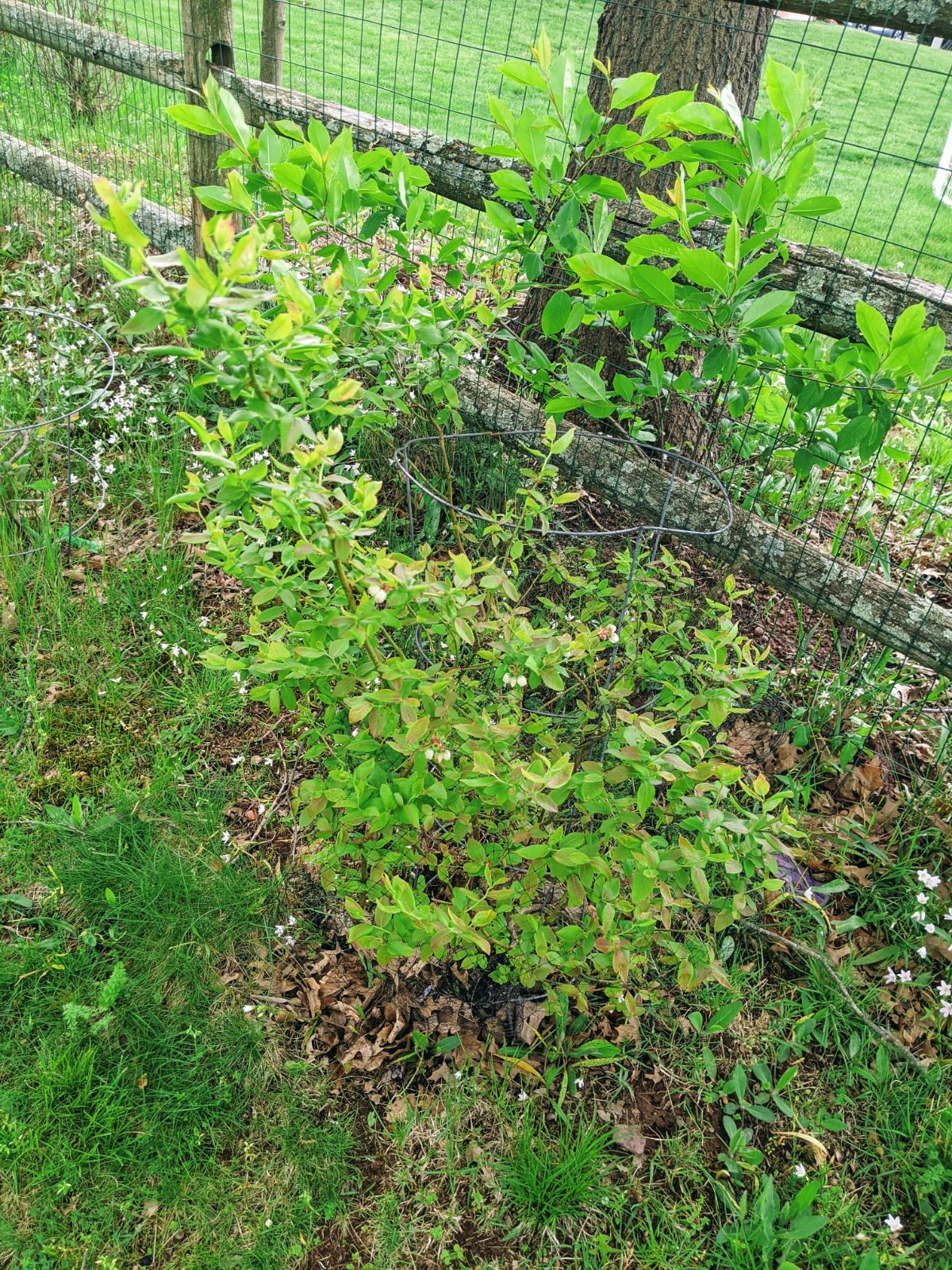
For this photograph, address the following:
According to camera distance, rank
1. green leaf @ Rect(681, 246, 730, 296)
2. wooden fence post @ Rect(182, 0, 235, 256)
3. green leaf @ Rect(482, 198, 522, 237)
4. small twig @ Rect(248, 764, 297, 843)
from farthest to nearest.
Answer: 1. wooden fence post @ Rect(182, 0, 235, 256)
2. small twig @ Rect(248, 764, 297, 843)
3. green leaf @ Rect(482, 198, 522, 237)
4. green leaf @ Rect(681, 246, 730, 296)

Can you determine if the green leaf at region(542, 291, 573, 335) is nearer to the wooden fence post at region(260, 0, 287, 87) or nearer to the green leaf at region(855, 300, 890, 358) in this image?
the green leaf at region(855, 300, 890, 358)

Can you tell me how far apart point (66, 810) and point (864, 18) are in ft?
10.3

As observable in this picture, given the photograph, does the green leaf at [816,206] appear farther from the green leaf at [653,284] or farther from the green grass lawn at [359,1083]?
the green grass lawn at [359,1083]

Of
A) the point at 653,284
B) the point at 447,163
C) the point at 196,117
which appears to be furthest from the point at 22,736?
the point at 447,163

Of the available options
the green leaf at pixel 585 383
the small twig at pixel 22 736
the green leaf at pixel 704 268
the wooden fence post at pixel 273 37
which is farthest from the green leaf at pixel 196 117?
the wooden fence post at pixel 273 37

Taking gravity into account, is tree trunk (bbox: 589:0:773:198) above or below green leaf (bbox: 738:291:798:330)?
above

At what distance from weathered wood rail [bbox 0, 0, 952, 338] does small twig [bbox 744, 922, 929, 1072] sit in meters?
1.65

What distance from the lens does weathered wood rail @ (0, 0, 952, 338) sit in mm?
2537

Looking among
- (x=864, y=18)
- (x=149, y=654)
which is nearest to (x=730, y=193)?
(x=864, y=18)

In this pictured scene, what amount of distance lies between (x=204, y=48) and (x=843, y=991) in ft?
14.6

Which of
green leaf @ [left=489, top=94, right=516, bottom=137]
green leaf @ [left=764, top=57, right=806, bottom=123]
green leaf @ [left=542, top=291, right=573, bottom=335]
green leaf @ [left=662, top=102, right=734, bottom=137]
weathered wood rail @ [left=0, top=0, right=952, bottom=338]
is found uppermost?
green leaf @ [left=764, top=57, right=806, bottom=123]

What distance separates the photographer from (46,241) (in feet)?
17.1

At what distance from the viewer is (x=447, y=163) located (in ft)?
10.8

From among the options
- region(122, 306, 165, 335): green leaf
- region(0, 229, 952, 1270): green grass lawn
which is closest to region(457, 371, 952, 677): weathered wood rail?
region(0, 229, 952, 1270): green grass lawn
